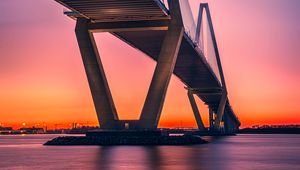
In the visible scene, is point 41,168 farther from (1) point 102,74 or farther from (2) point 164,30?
(2) point 164,30

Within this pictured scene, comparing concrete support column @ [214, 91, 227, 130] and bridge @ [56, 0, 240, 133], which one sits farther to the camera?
concrete support column @ [214, 91, 227, 130]

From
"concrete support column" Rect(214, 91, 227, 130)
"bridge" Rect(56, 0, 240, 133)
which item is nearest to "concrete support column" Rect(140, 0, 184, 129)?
"bridge" Rect(56, 0, 240, 133)

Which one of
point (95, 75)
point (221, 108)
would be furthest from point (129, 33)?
point (221, 108)

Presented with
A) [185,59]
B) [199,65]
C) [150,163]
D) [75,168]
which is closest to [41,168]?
[75,168]

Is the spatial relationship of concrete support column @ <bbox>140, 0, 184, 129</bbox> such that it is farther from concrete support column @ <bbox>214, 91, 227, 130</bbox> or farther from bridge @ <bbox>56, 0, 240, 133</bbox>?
concrete support column @ <bbox>214, 91, 227, 130</bbox>

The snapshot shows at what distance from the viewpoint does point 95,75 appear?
4459 cm

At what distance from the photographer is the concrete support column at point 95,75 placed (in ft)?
146

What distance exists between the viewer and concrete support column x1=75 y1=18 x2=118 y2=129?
146ft

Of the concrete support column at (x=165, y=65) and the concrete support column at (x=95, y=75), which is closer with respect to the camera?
the concrete support column at (x=165, y=65)

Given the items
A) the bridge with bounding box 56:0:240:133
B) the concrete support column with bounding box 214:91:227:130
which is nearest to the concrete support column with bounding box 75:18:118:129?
the bridge with bounding box 56:0:240:133

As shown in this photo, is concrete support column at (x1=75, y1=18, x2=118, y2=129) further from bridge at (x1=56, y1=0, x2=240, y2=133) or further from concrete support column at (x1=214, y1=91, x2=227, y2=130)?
concrete support column at (x1=214, y1=91, x2=227, y2=130)

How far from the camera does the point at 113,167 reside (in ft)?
82.3

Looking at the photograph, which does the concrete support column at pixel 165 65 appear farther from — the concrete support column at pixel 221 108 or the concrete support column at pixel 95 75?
the concrete support column at pixel 221 108

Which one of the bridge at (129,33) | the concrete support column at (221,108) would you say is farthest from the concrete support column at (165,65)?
the concrete support column at (221,108)
